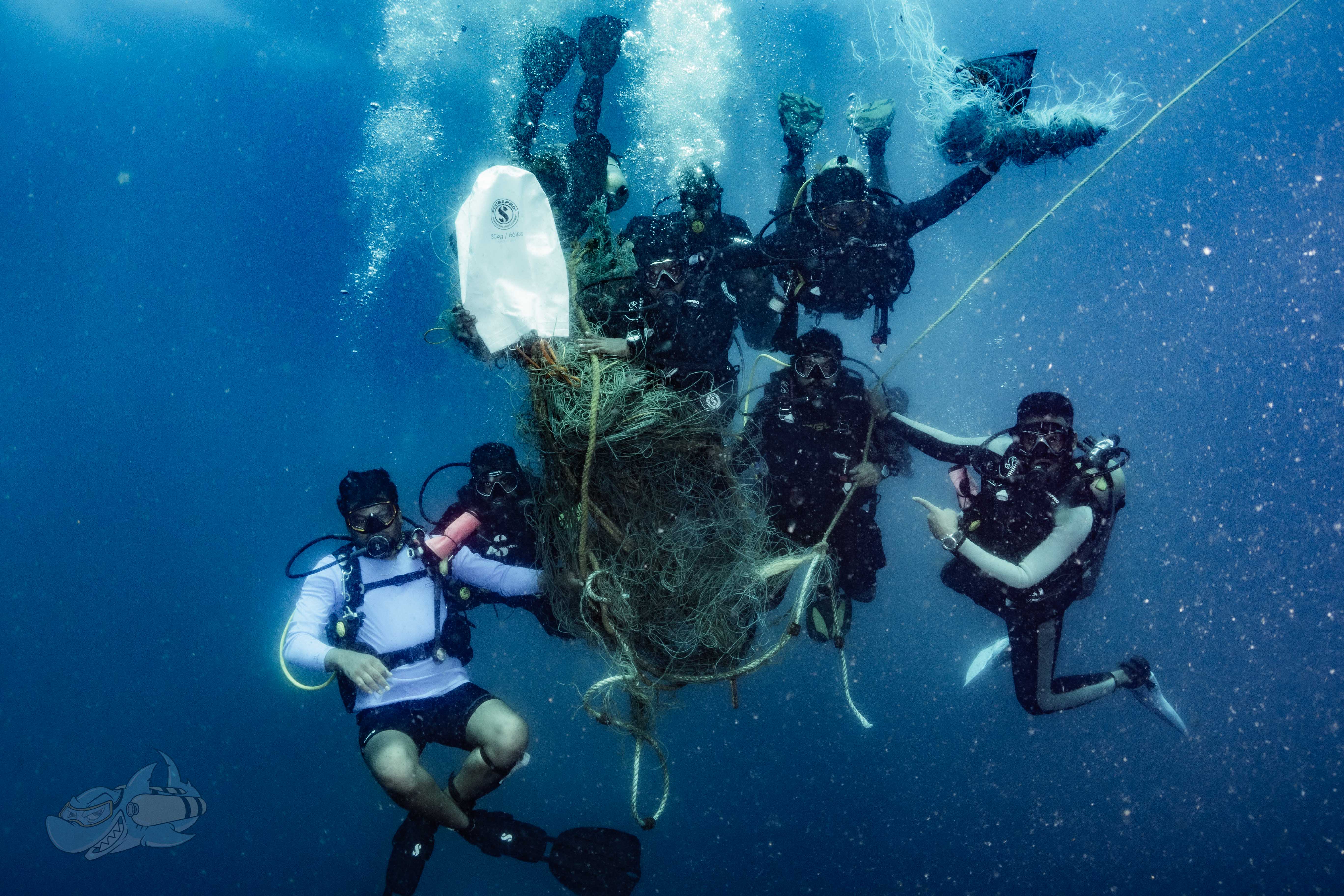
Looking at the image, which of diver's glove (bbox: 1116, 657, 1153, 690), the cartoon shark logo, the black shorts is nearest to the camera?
the black shorts

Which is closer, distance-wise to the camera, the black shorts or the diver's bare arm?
the black shorts

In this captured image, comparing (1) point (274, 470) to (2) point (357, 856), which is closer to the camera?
(2) point (357, 856)

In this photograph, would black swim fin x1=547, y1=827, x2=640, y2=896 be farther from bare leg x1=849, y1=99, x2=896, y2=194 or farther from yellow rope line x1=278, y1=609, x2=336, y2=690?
bare leg x1=849, y1=99, x2=896, y2=194

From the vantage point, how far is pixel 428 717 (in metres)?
4.27

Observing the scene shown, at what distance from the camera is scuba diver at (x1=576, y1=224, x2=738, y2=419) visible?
13.8 ft

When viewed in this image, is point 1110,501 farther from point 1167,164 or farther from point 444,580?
point 1167,164

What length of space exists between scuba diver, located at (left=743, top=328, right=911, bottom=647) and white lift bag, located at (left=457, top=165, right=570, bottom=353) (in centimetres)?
182

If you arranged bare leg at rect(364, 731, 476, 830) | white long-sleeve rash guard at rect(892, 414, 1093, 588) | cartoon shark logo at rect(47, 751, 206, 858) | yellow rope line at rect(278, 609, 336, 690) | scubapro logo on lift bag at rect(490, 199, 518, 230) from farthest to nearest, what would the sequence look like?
cartoon shark logo at rect(47, 751, 206, 858), white long-sleeve rash guard at rect(892, 414, 1093, 588), yellow rope line at rect(278, 609, 336, 690), bare leg at rect(364, 731, 476, 830), scubapro logo on lift bag at rect(490, 199, 518, 230)

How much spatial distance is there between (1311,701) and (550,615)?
60423mm

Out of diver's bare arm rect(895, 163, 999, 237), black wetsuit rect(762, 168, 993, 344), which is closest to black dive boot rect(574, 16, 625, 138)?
black wetsuit rect(762, 168, 993, 344)

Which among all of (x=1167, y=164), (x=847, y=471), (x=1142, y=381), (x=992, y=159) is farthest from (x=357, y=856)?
(x=1167, y=164)

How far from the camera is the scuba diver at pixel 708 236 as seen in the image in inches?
209

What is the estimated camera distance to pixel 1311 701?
4294 cm

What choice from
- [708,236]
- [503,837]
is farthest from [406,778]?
[708,236]
